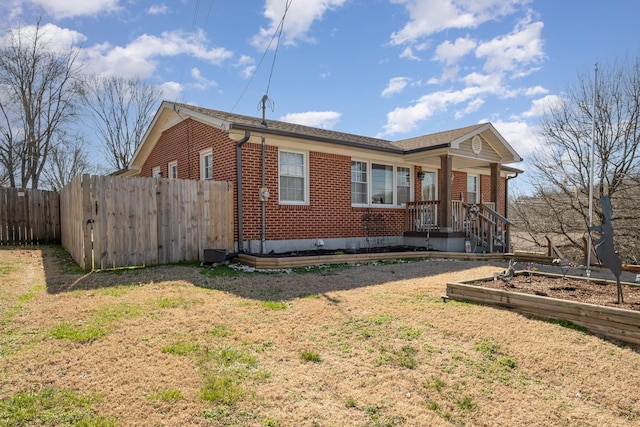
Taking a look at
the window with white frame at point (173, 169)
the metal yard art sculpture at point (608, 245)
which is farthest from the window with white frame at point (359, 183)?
the metal yard art sculpture at point (608, 245)

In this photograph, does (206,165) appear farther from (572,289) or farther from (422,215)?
(572,289)

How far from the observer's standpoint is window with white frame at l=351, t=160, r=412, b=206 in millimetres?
12539

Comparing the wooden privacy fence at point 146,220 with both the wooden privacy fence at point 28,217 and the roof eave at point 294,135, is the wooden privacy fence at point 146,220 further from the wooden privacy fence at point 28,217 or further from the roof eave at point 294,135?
the wooden privacy fence at point 28,217

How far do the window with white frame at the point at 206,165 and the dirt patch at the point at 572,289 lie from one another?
8288 mm

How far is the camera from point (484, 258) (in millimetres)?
11625

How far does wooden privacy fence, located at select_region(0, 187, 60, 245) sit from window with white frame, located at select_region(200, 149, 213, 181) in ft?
23.0

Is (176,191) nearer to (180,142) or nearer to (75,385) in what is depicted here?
(180,142)

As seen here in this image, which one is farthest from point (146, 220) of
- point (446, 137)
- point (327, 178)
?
point (446, 137)

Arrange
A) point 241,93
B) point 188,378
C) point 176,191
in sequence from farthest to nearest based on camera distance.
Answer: point 241,93
point 176,191
point 188,378

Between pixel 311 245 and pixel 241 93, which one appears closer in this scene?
pixel 311 245

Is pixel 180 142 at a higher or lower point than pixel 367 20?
lower

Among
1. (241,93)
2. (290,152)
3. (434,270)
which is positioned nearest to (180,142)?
(241,93)

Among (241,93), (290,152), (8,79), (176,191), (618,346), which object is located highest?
(8,79)

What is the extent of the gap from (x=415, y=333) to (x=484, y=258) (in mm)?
8034
